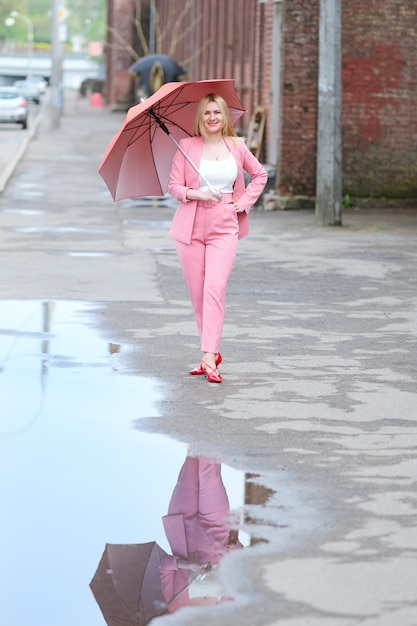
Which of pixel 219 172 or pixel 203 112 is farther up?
pixel 203 112

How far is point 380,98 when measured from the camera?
977 inches

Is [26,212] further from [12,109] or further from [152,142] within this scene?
[12,109]

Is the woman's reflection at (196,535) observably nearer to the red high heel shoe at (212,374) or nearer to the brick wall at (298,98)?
the red high heel shoe at (212,374)

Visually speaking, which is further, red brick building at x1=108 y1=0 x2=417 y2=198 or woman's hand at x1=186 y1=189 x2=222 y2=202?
red brick building at x1=108 y1=0 x2=417 y2=198

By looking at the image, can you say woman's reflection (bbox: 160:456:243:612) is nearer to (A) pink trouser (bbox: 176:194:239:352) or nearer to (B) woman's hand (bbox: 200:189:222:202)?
(A) pink trouser (bbox: 176:194:239:352)

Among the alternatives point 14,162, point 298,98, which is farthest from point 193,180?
point 14,162

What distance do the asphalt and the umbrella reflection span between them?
0.11m

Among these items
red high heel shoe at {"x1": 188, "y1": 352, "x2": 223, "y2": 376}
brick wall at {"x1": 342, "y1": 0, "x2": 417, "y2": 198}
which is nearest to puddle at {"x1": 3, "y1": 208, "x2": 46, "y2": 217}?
brick wall at {"x1": 342, "y1": 0, "x2": 417, "y2": 198}

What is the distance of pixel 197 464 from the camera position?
6902 millimetres

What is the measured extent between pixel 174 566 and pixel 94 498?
101 cm

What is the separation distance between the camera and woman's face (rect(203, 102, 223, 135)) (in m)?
8.91

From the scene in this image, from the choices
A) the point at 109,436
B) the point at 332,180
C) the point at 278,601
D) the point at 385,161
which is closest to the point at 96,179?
the point at 385,161

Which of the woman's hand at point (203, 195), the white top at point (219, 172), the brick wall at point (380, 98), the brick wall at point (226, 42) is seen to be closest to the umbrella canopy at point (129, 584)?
the woman's hand at point (203, 195)

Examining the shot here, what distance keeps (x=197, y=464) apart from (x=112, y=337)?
13.1 ft
